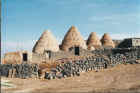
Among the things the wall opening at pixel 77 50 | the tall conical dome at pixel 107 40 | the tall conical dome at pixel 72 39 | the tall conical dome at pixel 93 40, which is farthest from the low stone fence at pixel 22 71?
the tall conical dome at pixel 107 40

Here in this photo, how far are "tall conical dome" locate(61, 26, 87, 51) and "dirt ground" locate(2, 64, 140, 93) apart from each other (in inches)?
607

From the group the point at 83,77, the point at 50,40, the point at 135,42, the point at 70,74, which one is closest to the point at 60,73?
the point at 70,74

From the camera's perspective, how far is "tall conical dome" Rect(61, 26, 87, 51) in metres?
29.3

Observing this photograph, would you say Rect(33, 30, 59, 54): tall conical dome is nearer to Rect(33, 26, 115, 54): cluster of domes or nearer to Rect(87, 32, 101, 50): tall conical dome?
Rect(33, 26, 115, 54): cluster of domes

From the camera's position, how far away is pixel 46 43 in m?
27.6

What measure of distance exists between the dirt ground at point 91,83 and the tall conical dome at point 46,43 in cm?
1473

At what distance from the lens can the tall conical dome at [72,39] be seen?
96.0ft

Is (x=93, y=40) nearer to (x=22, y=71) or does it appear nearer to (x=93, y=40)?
(x=93, y=40)

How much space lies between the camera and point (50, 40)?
28.0 m

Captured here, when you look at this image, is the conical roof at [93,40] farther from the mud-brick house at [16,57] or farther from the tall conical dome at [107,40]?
the mud-brick house at [16,57]

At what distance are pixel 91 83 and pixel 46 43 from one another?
59.7ft

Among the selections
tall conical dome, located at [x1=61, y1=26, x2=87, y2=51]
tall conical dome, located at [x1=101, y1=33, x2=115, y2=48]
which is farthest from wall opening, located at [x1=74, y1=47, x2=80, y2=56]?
tall conical dome, located at [x1=101, y1=33, x2=115, y2=48]

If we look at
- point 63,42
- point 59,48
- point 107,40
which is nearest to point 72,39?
point 63,42

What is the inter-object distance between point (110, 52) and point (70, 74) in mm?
9354
